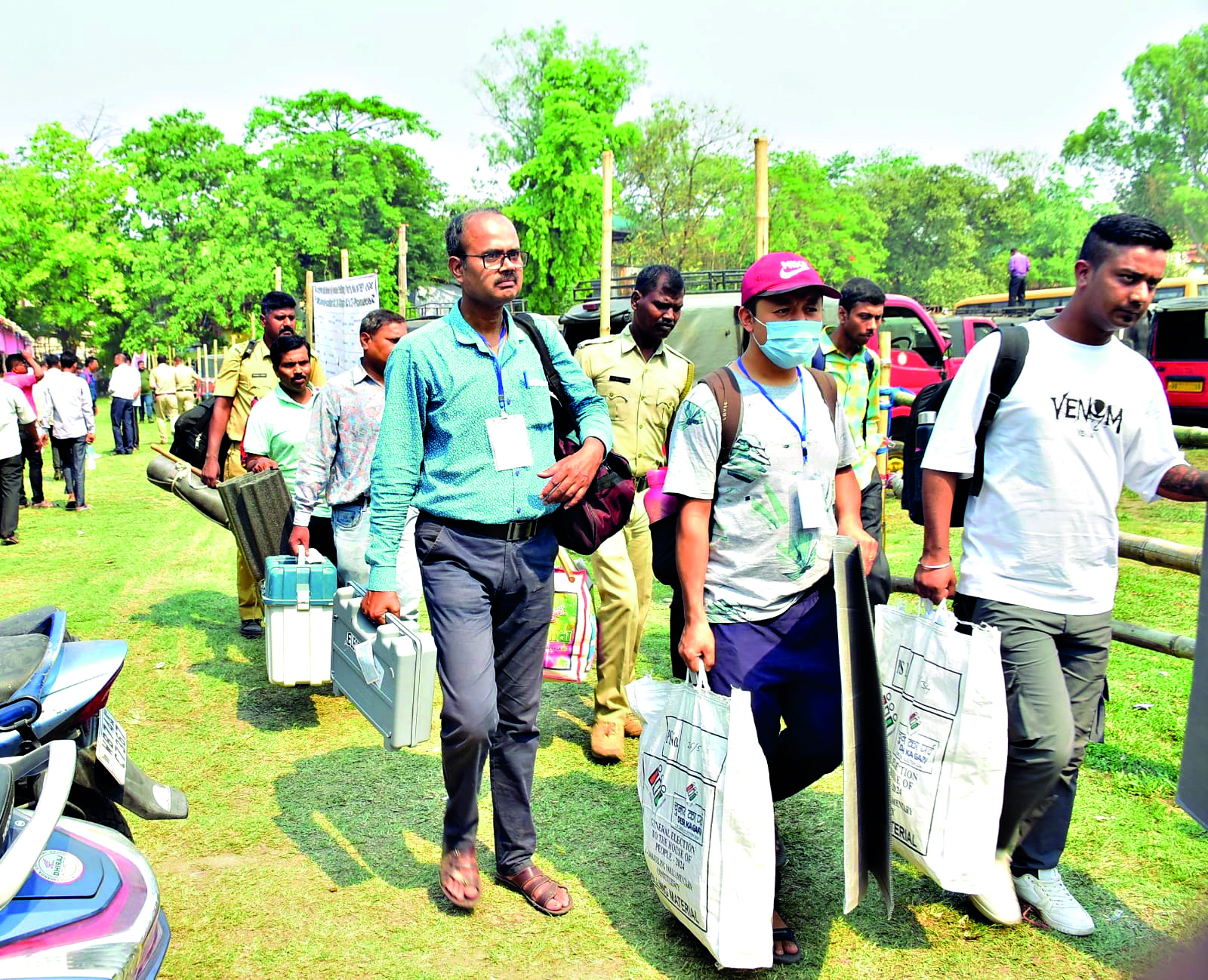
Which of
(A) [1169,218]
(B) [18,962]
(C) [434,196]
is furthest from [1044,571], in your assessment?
(A) [1169,218]

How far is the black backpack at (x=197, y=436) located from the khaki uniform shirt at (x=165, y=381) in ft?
60.6

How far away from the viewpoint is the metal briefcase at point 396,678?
341cm

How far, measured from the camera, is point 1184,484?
3348 millimetres

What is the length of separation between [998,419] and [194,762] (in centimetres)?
398

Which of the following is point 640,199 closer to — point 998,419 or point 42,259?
point 42,259

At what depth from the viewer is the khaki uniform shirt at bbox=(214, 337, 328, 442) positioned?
7.23 m

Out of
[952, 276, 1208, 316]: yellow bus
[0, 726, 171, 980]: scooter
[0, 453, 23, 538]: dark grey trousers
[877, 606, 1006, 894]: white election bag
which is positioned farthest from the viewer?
[952, 276, 1208, 316]: yellow bus

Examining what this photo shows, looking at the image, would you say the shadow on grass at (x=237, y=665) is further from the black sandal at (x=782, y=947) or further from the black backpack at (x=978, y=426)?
the black backpack at (x=978, y=426)

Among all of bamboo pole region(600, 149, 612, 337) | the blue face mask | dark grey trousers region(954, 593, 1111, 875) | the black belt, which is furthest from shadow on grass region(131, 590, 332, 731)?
bamboo pole region(600, 149, 612, 337)

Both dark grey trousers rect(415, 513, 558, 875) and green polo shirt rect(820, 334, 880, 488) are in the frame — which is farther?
green polo shirt rect(820, 334, 880, 488)

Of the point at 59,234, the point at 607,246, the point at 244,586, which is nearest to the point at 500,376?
the point at 244,586

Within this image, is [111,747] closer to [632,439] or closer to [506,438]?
[506,438]

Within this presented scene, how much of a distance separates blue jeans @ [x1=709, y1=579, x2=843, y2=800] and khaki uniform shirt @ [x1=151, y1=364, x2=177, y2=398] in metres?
23.7

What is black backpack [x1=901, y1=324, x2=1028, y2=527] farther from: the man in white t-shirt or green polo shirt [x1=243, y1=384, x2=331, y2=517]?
green polo shirt [x1=243, y1=384, x2=331, y2=517]
